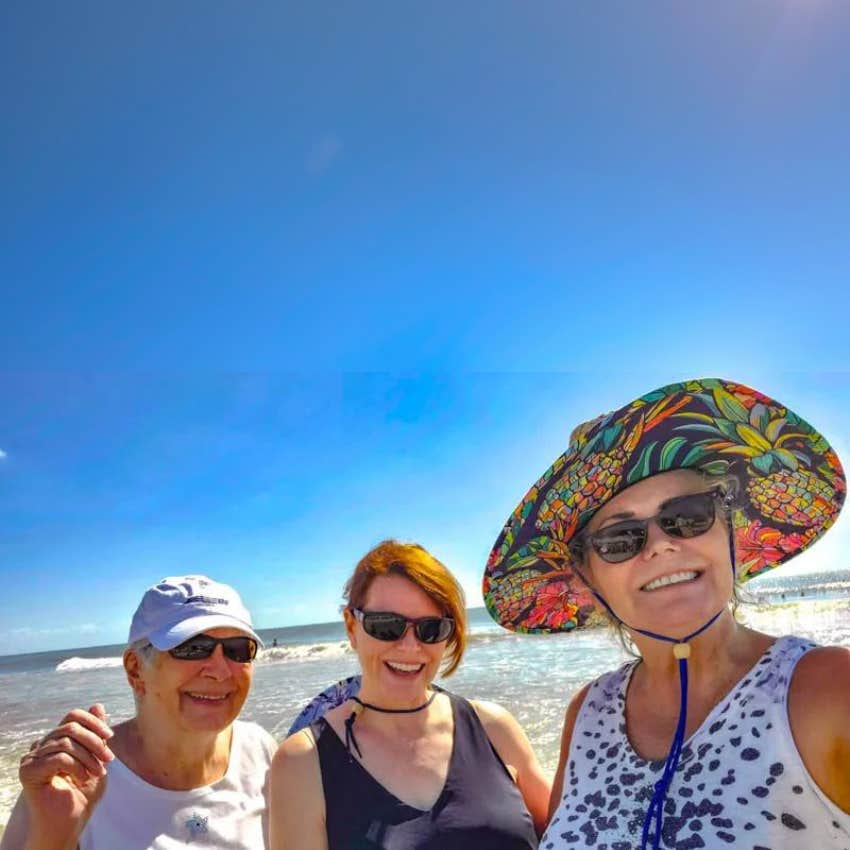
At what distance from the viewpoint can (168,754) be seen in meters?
3.22

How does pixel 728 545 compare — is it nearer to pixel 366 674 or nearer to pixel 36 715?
pixel 366 674

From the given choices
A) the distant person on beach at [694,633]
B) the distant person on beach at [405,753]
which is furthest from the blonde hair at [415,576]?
the distant person on beach at [694,633]

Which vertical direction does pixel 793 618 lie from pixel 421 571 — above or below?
below

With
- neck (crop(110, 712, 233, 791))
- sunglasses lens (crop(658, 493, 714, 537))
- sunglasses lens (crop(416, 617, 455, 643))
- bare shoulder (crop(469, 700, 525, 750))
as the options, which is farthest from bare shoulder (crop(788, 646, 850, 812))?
neck (crop(110, 712, 233, 791))

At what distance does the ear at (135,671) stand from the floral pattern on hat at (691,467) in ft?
5.99

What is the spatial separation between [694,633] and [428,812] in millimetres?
1311

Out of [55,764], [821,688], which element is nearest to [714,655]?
[821,688]

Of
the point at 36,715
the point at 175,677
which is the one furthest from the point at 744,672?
the point at 36,715

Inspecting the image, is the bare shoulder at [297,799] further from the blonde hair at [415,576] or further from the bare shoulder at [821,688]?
the bare shoulder at [821,688]

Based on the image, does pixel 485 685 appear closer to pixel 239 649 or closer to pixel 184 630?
pixel 239 649

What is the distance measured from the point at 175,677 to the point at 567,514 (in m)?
2.11

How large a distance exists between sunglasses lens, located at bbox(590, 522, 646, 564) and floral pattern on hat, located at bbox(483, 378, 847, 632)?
0.47ft

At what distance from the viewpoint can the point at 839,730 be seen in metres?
1.66

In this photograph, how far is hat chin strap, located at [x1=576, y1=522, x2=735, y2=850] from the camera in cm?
184
